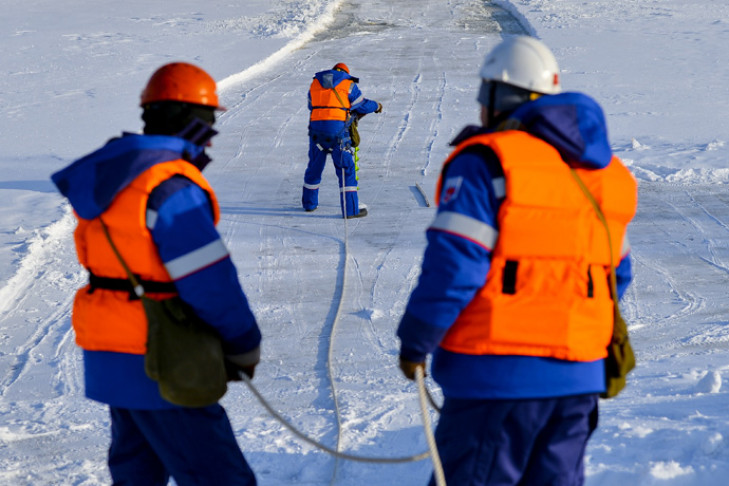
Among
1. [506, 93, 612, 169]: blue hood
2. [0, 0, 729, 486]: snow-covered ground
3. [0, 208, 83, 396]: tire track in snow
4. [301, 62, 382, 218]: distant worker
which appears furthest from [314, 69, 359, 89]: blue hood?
[506, 93, 612, 169]: blue hood

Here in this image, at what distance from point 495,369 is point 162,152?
1260mm

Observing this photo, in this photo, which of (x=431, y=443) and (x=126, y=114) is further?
(x=126, y=114)

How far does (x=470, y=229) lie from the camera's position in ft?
8.04

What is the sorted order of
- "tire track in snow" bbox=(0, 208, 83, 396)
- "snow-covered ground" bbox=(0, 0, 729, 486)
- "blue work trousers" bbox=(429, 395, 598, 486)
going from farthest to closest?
"tire track in snow" bbox=(0, 208, 83, 396), "snow-covered ground" bbox=(0, 0, 729, 486), "blue work trousers" bbox=(429, 395, 598, 486)

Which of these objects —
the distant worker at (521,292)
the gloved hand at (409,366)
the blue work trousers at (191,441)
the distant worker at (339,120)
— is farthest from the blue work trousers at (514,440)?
the distant worker at (339,120)

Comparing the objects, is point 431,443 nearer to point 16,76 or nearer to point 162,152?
point 162,152

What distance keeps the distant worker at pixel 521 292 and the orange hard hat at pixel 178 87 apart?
3.01ft

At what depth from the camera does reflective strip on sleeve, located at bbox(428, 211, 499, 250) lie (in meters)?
2.45

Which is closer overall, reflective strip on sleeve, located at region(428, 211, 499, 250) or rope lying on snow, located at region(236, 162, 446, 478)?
reflective strip on sleeve, located at region(428, 211, 499, 250)

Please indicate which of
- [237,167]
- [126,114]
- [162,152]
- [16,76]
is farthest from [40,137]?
[162,152]

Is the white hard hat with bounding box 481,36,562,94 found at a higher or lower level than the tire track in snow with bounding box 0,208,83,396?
higher

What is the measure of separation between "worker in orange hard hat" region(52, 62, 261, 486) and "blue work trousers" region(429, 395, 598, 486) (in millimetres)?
763

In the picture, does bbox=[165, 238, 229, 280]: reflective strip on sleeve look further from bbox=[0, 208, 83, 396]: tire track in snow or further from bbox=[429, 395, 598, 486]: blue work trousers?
bbox=[0, 208, 83, 396]: tire track in snow

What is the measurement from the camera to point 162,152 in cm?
273
